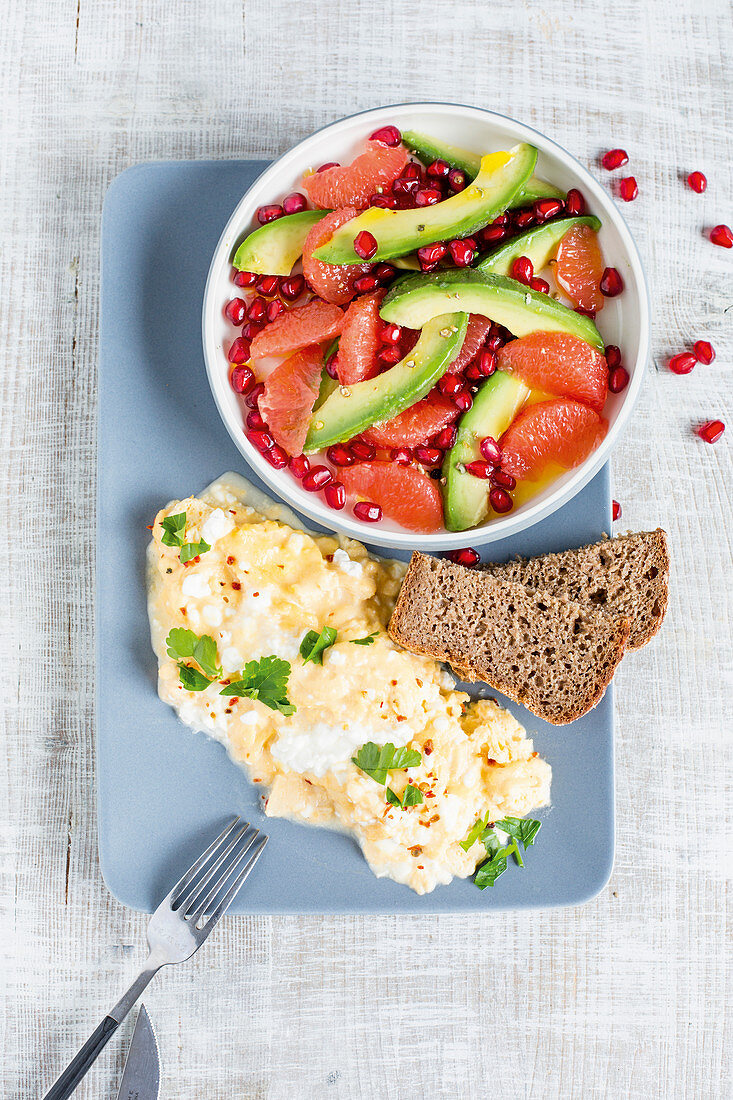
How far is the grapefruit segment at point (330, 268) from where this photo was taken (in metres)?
2.23

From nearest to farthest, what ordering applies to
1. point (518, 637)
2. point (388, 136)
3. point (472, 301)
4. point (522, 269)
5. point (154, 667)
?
1. point (472, 301)
2. point (522, 269)
3. point (388, 136)
4. point (518, 637)
5. point (154, 667)

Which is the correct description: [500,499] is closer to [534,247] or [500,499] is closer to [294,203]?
[534,247]

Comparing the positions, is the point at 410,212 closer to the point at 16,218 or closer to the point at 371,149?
the point at 371,149

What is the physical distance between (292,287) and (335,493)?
23.6 inches

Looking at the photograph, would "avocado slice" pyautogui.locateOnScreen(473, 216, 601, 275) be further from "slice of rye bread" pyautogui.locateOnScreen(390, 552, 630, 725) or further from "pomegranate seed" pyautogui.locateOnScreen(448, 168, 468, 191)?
"slice of rye bread" pyautogui.locateOnScreen(390, 552, 630, 725)

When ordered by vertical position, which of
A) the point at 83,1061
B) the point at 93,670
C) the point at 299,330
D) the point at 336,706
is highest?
the point at 299,330

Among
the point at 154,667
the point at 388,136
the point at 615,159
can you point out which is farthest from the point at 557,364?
the point at 154,667

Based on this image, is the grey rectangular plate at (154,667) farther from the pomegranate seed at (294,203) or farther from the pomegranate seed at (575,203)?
the pomegranate seed at (575,203)

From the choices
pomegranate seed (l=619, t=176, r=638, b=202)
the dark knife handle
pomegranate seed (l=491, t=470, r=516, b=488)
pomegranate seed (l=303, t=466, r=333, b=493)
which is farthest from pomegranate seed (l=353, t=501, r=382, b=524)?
the dark knife handle

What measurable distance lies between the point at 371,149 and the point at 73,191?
3.72 ft

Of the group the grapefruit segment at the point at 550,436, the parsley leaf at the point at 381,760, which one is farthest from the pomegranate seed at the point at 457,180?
the parsley leaf at the point at 381,760

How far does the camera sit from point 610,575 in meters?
2.52

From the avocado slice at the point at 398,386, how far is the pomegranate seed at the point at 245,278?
0.45 meters

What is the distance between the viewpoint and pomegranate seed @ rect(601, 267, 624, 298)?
2.35 metres
